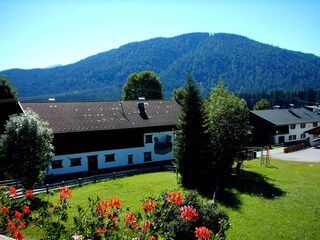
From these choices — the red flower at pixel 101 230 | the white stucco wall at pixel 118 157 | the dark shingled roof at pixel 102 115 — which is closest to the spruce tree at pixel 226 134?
the white stucco wall at pixel 118 157

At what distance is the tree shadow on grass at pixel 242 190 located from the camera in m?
24.5

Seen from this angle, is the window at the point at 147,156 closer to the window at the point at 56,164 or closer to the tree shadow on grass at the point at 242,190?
the window at the point at 56,164

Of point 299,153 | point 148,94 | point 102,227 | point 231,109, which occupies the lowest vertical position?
point 299,153

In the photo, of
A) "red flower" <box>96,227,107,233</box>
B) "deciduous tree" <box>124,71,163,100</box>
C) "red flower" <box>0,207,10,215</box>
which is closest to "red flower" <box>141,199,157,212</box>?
"red flower" <box>96,227,107,233</box>

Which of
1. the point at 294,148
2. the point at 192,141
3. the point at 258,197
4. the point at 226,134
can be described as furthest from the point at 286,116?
the point at 258,197

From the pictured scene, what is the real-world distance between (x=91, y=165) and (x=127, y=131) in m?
6.44

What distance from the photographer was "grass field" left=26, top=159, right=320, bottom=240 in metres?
18.5

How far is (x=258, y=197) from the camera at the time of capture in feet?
83.8

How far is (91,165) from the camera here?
3709 centimetres

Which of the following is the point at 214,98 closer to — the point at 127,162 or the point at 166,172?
the point at 166,172

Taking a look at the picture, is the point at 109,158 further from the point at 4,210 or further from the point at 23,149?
the point at 4,210

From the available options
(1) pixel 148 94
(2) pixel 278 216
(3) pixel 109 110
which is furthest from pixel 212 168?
(1) pixel 148 94

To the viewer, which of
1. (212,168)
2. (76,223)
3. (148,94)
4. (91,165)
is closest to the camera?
(76,223)

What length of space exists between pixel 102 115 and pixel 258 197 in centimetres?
2327
